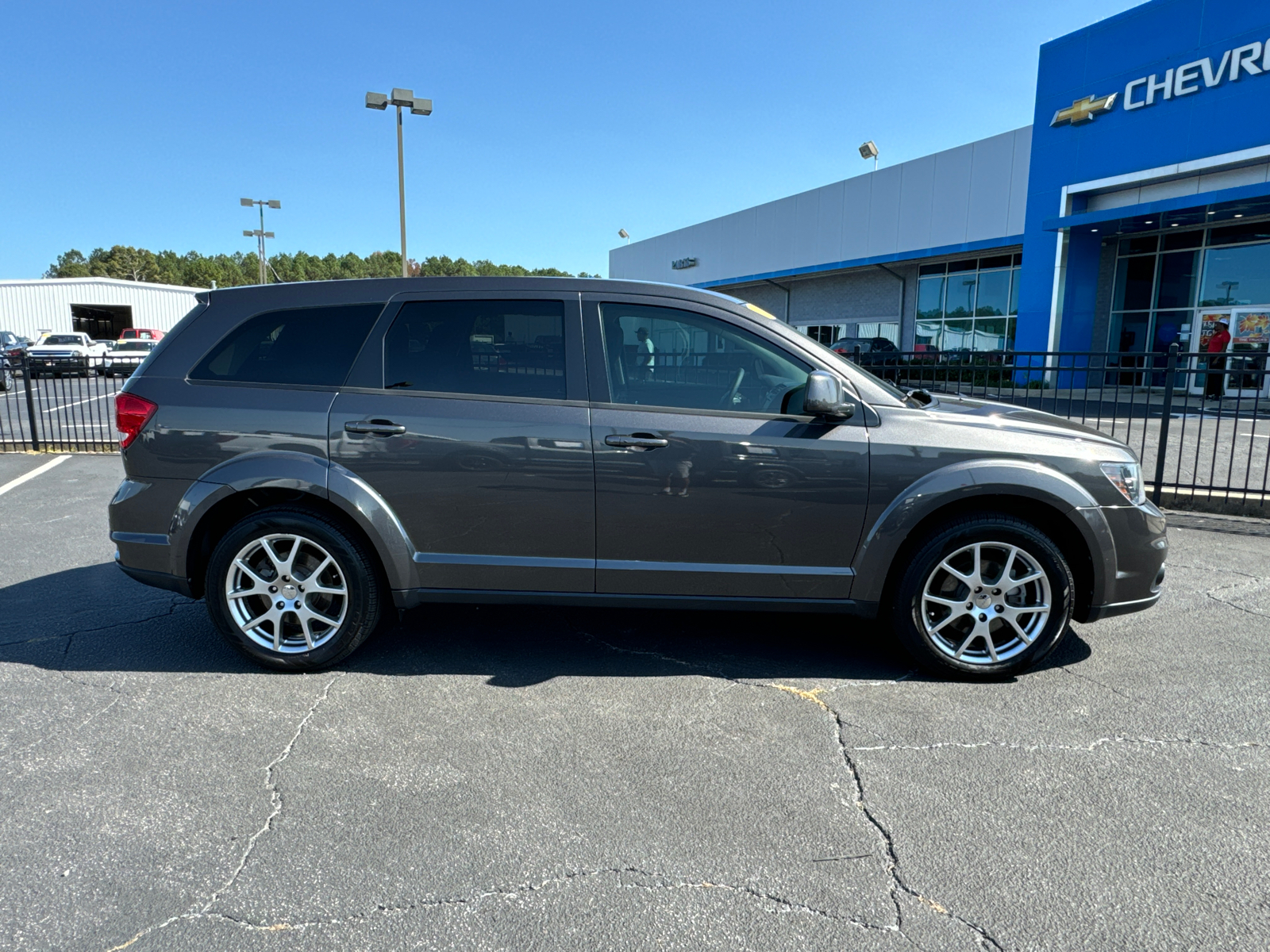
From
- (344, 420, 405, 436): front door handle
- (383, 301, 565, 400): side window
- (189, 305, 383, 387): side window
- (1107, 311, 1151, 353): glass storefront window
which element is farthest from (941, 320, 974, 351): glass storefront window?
(344, 420, 405, 436): front door handle

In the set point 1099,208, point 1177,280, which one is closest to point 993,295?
point 1099,208

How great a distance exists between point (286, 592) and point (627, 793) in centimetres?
199

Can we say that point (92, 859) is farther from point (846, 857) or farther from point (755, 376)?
point (755, 376)

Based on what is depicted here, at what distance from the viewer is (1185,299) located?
20453 mm

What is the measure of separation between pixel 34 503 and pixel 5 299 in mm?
Result: 58164

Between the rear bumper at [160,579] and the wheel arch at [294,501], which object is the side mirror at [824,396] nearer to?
the wheel arch at [294,501]

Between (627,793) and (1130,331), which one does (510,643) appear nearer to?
(627,793)

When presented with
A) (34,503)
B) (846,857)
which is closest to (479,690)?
(846,857)

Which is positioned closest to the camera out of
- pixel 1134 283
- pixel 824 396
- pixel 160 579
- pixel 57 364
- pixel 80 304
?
pixel 824 396

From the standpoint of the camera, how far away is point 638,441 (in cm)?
363

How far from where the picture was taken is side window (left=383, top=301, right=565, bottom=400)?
148 inches

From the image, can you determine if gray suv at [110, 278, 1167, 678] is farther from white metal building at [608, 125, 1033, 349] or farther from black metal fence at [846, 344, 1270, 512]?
white metal building at [608, 125, 1033, 349]

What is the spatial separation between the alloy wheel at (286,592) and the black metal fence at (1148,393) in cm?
440

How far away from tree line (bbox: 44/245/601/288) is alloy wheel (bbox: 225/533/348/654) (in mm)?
101915
